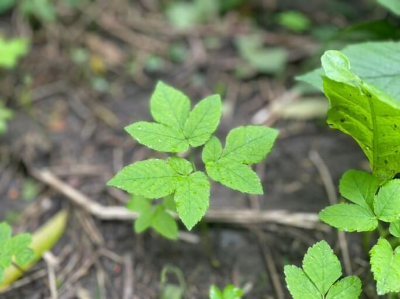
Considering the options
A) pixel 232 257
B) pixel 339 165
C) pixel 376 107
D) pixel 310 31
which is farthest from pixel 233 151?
pixel 310 31

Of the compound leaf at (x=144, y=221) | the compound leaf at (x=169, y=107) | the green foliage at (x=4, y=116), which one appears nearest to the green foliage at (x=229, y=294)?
the compound leaf at (x=144, y=221)

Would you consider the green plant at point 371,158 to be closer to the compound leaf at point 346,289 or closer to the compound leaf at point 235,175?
the compound leaf at point 346,289

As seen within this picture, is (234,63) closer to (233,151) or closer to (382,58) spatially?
(382,58)

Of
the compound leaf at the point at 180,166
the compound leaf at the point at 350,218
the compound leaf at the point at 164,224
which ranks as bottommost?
the compound leaf at the point at 164,224

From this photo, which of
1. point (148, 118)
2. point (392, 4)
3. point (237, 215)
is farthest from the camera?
point (148, 118)

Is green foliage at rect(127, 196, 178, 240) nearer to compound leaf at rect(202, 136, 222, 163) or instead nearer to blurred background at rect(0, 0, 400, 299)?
blurred background at rect(0, 0, 400, 299)

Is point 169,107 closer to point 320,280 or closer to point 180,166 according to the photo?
point 180,166

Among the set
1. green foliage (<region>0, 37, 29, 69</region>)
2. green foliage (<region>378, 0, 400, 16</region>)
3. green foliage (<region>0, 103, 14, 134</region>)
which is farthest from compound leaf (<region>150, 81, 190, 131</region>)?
green foliage (<region>0, 37, 29, 69</region>)

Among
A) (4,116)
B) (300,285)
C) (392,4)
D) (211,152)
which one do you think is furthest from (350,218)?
(4,116)
